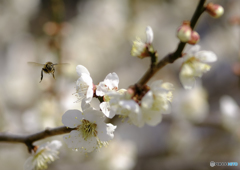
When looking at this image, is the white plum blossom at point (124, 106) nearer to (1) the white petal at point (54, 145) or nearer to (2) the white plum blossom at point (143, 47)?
(2) the white plum blossom at point (143, 47)

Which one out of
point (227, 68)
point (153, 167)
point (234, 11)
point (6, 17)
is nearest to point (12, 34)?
point (6, 17)

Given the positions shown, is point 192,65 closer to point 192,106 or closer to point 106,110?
point 106,110

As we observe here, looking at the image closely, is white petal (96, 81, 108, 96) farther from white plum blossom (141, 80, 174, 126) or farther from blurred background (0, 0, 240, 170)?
blurred background (0, 0, 240, 170)

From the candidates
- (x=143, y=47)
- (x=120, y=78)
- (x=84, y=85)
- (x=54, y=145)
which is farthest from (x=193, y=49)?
(x=120, y=78)

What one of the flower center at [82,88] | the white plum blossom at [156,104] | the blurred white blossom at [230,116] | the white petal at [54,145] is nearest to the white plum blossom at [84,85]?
the flower center at [82,88]

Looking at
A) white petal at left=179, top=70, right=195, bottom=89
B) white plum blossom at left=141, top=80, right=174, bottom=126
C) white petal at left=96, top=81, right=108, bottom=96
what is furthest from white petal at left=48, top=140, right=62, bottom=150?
white petal at left=179, top=70, right=195, bottom=89

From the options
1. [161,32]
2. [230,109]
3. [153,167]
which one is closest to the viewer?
[230,109]

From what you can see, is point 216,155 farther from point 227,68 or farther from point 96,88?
point 96,88
